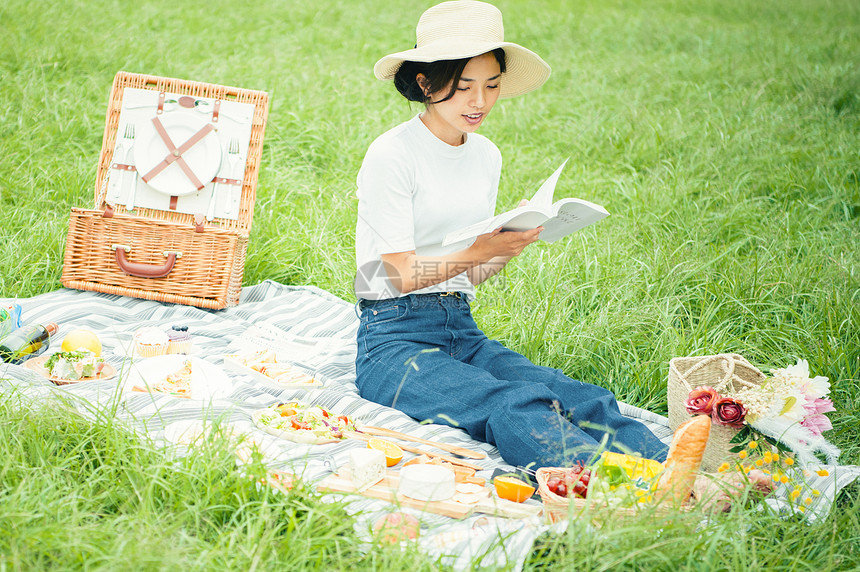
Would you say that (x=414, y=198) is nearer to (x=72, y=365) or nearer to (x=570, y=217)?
(x=570, y=217)

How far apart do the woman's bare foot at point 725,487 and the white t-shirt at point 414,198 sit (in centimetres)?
116

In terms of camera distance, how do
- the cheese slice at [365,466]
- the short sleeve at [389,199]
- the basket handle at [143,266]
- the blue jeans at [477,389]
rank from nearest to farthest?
the cheese slice at [365,466]
the blue jeans at [477,389]
the short sleeve at [389,199]
the basket handle at [143,266]

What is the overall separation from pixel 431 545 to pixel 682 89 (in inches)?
248

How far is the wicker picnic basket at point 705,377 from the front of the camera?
107 inches

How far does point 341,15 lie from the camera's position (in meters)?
9.83

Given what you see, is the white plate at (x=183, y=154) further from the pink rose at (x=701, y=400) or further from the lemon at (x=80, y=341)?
the pink rose at (x=701, y=400)

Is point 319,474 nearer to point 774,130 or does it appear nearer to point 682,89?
point 774,130

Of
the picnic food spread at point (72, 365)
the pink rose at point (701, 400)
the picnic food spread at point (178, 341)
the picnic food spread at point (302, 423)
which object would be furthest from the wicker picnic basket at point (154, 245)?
the pink rose at point (701, 400)

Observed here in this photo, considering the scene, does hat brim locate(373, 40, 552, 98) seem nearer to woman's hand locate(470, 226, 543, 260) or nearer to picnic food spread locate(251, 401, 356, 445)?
woman's hand locate(470, 226, 543, 260)

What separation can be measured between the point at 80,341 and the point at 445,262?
144 cm

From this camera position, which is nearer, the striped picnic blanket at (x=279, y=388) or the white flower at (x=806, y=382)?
the striped picnic blanket at (x=279, y=388)

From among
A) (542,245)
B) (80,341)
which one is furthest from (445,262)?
(542,245)

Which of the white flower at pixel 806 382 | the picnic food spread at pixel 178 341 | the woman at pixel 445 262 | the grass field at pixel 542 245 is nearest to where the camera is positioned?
the grass field at pixel 542 245

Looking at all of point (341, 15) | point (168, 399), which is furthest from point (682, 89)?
point (168, 399)
